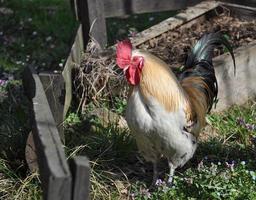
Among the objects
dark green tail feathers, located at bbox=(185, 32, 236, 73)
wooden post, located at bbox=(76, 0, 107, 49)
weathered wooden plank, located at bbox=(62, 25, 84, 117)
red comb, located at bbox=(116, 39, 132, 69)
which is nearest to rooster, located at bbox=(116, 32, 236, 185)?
red comb, located at bbox=(116, 39, 132, 69)

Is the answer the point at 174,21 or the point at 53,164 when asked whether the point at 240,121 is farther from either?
the point at 53,164

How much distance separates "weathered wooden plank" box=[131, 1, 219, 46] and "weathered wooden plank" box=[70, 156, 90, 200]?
3.51m

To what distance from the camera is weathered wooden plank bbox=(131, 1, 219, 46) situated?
6070mm

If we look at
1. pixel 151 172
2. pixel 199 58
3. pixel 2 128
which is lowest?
pixel 151 172

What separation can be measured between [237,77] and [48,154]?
3.04 m

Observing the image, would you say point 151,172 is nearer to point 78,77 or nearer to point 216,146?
point 216,146

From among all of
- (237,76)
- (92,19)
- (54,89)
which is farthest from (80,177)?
(92,19)

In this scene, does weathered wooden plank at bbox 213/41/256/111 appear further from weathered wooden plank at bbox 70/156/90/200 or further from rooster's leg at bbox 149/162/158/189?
weathered wooden plank at bbox 70/156/90/200

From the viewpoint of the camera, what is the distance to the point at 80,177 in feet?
8.24

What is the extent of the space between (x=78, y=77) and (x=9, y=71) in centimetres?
139

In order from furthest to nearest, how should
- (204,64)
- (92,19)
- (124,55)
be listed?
(92,19)
(204,64)
(124,55)

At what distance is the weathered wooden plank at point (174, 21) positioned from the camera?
6070 mm

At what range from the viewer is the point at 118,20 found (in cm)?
785

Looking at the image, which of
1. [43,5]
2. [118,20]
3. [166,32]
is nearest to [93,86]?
[166,32]
